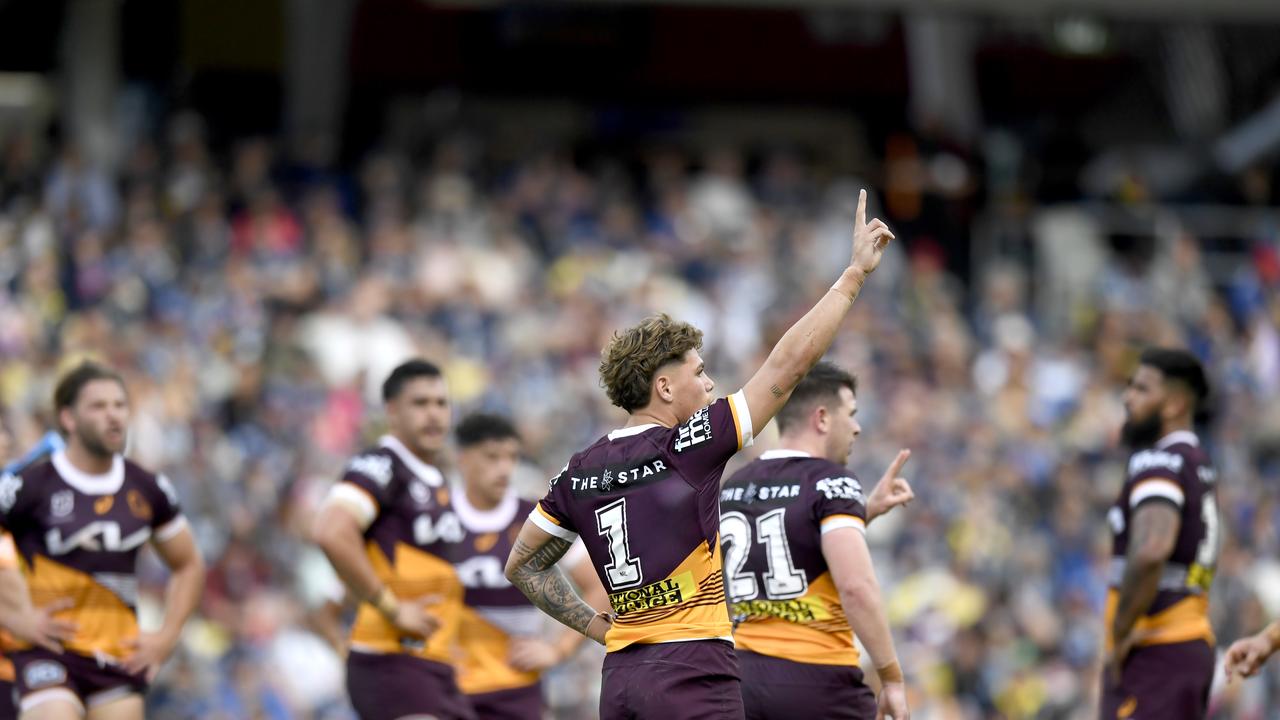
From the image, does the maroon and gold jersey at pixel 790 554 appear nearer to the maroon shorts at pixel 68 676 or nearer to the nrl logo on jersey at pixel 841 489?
the nrl logo on jersey at pixel 841 489

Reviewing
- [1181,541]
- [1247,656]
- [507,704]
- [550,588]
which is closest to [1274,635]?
[1247,656]

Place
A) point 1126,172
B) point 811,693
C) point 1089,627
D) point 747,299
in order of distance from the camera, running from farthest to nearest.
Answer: point 1126,172
point 747,299
point 1089,627
point 811,693

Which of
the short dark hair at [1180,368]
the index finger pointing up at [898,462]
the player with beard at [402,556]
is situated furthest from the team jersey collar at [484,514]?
the short dark hair at [1180,368]

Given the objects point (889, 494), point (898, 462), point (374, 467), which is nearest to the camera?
point (898, 462)

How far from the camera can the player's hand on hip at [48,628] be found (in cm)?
945

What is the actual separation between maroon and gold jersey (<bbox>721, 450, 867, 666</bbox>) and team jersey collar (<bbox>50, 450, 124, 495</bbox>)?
11.9 feet

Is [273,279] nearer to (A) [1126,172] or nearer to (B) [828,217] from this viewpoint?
(B) [828,217]

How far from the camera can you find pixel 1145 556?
9.80 metres

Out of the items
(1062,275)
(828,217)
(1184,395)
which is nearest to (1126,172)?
(1062,275)

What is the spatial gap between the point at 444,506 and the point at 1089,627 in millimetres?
10741

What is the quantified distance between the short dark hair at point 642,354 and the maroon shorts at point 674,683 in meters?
1.04

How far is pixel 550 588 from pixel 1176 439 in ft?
13.9

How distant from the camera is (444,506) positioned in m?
10.4

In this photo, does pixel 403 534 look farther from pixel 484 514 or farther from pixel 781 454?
pixel 781 454
